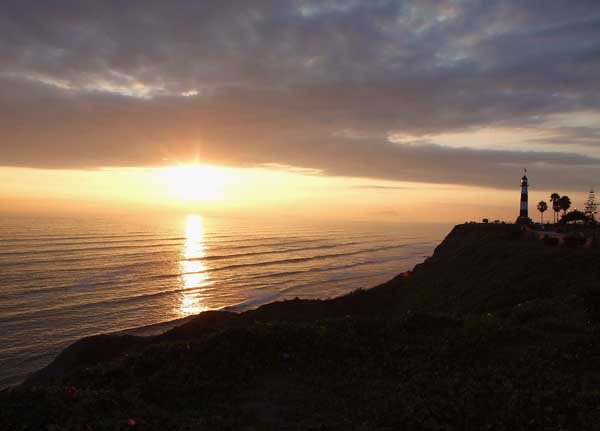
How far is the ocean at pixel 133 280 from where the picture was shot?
93.4 ft

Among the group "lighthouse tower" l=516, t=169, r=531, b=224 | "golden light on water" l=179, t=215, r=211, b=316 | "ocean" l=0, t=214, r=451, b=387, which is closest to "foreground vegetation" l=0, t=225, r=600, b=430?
"ocean" l=0, t=214, r=451, b=387

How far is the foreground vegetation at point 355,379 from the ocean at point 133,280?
1592cm

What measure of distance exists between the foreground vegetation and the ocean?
1592 cm

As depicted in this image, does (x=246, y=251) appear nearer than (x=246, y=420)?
No

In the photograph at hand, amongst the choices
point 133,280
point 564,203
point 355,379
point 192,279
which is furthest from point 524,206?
point 355,379

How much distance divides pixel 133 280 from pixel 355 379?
1557 inches

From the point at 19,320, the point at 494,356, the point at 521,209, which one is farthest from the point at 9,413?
the point at 521,209

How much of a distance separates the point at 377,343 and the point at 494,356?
2724 millimetres

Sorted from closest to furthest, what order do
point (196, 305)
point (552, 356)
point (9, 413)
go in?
point (9, 413), point (552, 356), point (196, 305)

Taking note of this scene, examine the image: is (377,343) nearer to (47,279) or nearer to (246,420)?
(246,420)

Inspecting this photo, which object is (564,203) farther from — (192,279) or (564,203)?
(192,279)

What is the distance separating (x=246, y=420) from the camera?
7535 millimetres

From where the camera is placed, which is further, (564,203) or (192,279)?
(564,203)

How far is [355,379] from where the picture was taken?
9156 millimetres
